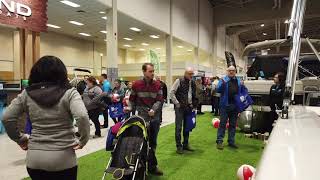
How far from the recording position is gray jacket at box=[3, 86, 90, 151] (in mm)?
2049

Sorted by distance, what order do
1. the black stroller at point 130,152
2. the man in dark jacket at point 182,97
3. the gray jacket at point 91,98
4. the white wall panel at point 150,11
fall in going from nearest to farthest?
the black stroller at point 130,152 < the man in dark jacket at point 182,97 < the gray jacket at point 91,98 < the white wall panel at point 150,11

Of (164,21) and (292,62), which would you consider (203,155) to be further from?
(164,21)

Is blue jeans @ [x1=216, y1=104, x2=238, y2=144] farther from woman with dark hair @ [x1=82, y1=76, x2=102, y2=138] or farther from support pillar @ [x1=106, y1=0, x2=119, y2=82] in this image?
support pillar @ [x1=106, y1=0, x2=119, y2=82]

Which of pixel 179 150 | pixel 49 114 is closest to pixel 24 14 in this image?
pixel 179 150

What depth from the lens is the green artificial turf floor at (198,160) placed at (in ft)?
15.2

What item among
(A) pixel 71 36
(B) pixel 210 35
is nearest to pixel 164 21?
(A) pixel 71 36

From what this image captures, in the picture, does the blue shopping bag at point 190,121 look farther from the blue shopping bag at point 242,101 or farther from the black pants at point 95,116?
the black pants at point 95,116

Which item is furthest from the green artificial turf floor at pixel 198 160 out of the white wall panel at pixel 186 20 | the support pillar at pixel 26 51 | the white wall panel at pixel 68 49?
the white wall panel at pixel 68 49

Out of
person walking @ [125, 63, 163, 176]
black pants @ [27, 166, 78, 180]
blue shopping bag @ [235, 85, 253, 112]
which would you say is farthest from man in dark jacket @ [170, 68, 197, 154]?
black pants @ [27, 166, 78, 180]

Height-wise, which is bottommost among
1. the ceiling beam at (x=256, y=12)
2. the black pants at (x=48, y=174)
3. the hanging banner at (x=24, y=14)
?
the black pants at (x=48, y=174)

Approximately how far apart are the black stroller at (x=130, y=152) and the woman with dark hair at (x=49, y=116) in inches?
57.2

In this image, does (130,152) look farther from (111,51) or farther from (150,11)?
(150,11)

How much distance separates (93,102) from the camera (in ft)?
25.0

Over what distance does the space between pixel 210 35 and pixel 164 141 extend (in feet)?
64.9
